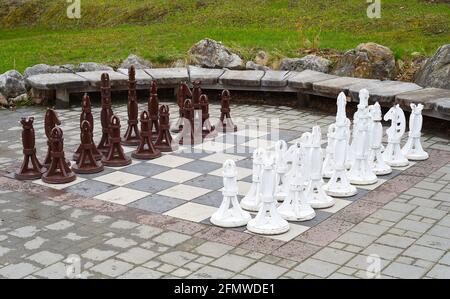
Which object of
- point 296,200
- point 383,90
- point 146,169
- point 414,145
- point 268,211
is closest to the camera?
point 268,211

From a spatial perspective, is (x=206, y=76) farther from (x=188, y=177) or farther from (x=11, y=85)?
(x=188, y=177)

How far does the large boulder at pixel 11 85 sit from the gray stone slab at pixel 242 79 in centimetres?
284

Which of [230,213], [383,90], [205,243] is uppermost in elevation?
[383,90]

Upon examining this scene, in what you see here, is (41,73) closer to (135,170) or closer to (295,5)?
(135,170)

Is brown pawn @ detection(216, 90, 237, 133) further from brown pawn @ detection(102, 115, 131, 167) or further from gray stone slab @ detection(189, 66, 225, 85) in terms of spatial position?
gray stone slab @ detection(189, 66, 225, 85)

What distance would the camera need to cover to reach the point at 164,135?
6.76 meters

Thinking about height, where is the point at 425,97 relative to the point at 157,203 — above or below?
above

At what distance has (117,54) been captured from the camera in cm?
1213

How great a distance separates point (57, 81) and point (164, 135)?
2.75 meters

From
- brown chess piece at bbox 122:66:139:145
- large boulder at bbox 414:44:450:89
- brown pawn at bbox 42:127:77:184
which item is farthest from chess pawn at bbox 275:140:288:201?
large boulder at bbox 414:44:450:89

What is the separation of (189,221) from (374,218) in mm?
1385

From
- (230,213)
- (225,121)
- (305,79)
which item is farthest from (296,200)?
(305,79)

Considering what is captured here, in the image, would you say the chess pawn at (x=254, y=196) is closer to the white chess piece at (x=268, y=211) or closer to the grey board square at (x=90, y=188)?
the white chess piece at (x=268, y=211)

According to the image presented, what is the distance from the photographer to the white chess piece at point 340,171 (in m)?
5.23
